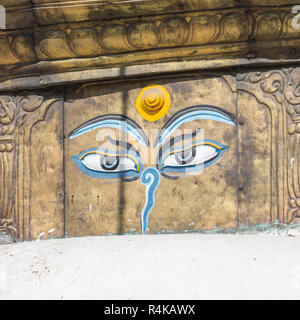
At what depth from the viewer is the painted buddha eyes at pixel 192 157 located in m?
2.64

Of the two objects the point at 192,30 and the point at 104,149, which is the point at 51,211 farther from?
the point at 192,30

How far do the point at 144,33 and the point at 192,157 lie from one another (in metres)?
0.79

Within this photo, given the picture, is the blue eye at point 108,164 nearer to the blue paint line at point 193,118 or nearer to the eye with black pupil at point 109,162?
the eye with black pupil at point 109,162

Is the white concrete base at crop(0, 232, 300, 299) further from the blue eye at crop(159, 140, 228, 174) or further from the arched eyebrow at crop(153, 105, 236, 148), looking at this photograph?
the arched eyebrow at crop(153, 105, 236, 148)

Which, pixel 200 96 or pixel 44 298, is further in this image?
pixel 200 96

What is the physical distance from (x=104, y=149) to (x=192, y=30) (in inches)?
35.1

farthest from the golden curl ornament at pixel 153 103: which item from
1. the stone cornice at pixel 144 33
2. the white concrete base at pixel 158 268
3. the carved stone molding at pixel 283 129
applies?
the white concrete base at pixel 158 268

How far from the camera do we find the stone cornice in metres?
2.54

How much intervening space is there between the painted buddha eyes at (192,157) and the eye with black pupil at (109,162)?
0.91 ft

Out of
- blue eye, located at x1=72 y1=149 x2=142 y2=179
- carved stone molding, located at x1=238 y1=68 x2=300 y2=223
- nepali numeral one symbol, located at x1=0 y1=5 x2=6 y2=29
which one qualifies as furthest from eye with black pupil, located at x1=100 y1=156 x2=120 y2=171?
nepali numeral one symbol, located at x1=0 y1=5 x2=6 y2=29

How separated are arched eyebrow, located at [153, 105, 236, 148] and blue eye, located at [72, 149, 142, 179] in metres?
0.18

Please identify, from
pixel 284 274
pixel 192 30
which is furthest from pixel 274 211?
pixel 192 30
